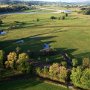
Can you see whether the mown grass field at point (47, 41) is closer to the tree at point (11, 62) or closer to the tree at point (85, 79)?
the tree at point (85, 79)

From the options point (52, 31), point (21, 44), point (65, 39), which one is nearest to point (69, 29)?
point (52, 31)

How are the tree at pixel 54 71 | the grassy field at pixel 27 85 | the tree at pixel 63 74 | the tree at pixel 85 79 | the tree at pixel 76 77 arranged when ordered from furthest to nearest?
1. the tree at pixel 54 71
2. the tree at pixel 63 74
3. the grassy field at pixel 27 85
4. the tree at pixel 76 77
5. the tree at pixel 85 79

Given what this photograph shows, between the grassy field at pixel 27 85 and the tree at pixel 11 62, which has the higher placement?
the tree at pixel 11 62

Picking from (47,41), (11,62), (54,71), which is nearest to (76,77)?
(54,71)

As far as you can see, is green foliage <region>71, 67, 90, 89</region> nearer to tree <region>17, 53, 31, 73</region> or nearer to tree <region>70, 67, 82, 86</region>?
tree <region>70, 67, 82, 86</region>

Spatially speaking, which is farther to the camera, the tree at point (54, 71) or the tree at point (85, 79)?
the tree at point (54, 71)

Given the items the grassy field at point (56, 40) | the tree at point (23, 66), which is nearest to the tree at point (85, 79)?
the tree at point (23, 66)

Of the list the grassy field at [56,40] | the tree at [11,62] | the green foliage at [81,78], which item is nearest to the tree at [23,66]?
the tree at [11,62]

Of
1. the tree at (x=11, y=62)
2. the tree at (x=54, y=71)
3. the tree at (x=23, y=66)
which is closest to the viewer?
the tree at (x=54, y=71)

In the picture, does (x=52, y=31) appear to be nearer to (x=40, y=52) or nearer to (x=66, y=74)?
(x=40, y=52)
